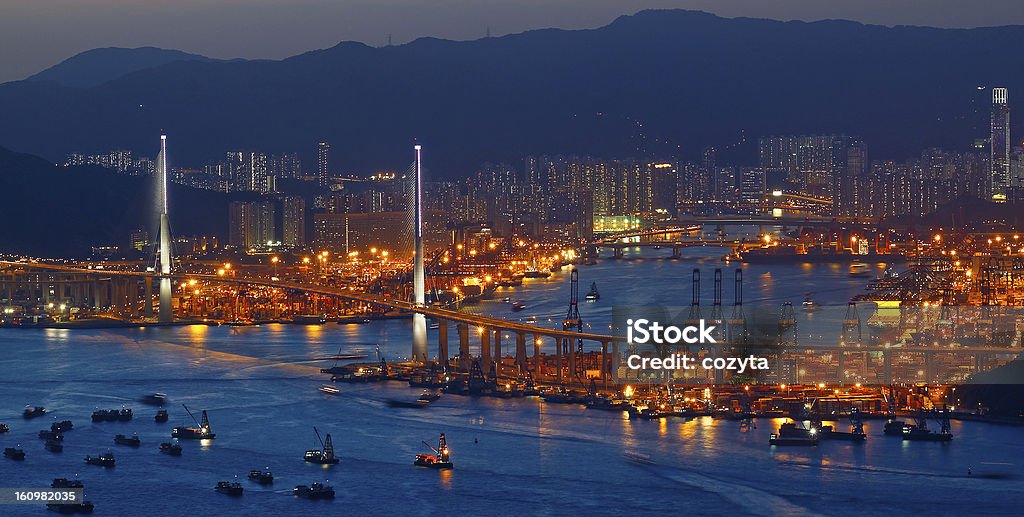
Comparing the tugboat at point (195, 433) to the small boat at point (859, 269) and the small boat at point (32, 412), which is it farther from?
the small boat at point (859, 269)

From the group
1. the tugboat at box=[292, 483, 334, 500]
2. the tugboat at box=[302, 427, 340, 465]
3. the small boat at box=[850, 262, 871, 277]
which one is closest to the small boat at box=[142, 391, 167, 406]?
the tugboat at box=[302, 427, 340, 465]

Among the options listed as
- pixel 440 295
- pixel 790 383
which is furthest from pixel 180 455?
pixel 440 295

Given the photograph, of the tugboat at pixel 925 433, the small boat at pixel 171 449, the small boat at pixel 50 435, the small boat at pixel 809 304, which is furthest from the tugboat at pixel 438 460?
the small boat at pixel 809 304

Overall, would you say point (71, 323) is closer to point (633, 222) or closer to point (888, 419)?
point (888, 419)

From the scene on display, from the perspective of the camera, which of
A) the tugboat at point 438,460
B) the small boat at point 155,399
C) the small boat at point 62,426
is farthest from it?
the small boat at point 155,399

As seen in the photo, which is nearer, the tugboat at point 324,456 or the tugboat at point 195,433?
the tugboat at point 324,456

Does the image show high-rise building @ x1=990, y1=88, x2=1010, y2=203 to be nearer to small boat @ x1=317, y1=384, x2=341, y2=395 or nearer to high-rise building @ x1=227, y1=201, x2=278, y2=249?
high-rise building @ x1=227, y1=201, x2=278, y2=249
